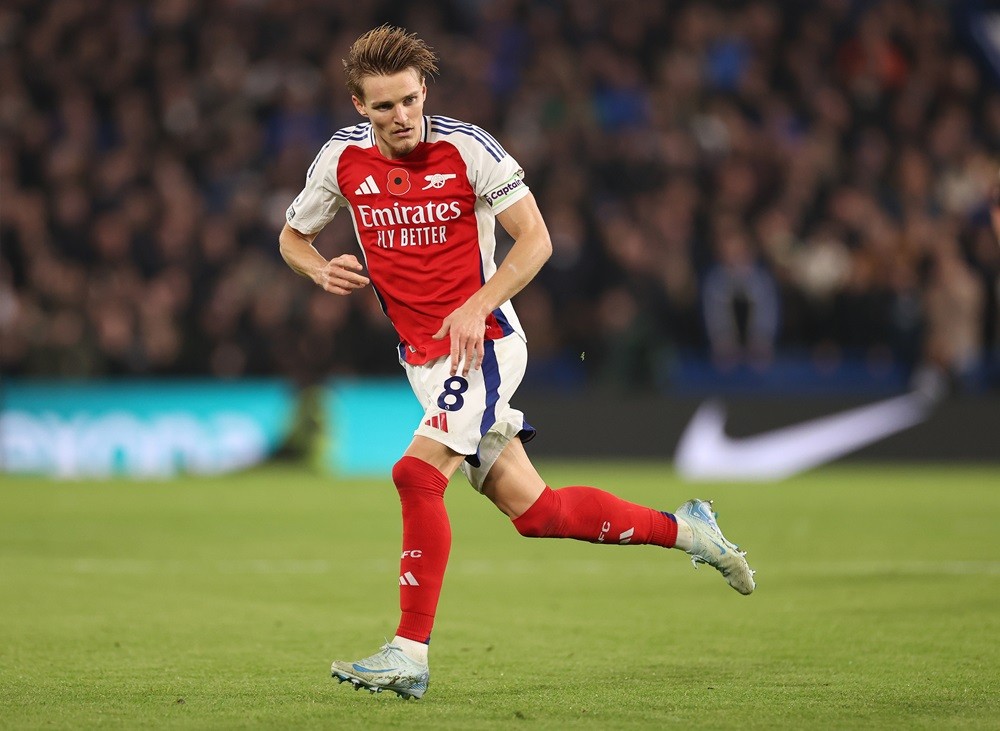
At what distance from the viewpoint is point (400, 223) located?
5.48m

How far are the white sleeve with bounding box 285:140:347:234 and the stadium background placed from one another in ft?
33.1

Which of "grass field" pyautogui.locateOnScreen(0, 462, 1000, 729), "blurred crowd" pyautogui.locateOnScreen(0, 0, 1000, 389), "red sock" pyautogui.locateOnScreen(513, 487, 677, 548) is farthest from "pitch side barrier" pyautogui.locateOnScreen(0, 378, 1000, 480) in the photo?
"red sock" pyautogui.locateOnScreen(513, 487, 677, 548)

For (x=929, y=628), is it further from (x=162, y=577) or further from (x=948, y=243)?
(x=948, y=243)

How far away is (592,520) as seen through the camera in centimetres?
572

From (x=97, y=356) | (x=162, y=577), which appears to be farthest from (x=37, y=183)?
(x=162, y=577)

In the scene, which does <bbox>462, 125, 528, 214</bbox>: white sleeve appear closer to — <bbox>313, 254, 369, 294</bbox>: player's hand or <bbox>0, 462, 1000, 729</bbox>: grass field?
<bbox>313, 254, 369, 294</bbox>: player's hand

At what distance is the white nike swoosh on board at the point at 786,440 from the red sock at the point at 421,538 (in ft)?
34.2

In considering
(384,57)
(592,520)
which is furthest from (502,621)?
(384,57)

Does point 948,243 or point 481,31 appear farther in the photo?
point 481,31

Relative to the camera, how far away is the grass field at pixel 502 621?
486cm

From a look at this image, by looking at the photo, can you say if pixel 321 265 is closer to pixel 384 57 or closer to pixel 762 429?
pixel 384 57

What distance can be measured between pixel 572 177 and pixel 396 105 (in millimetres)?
11904

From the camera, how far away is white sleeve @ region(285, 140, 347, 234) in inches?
221

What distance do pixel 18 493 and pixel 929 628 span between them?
9424mm
